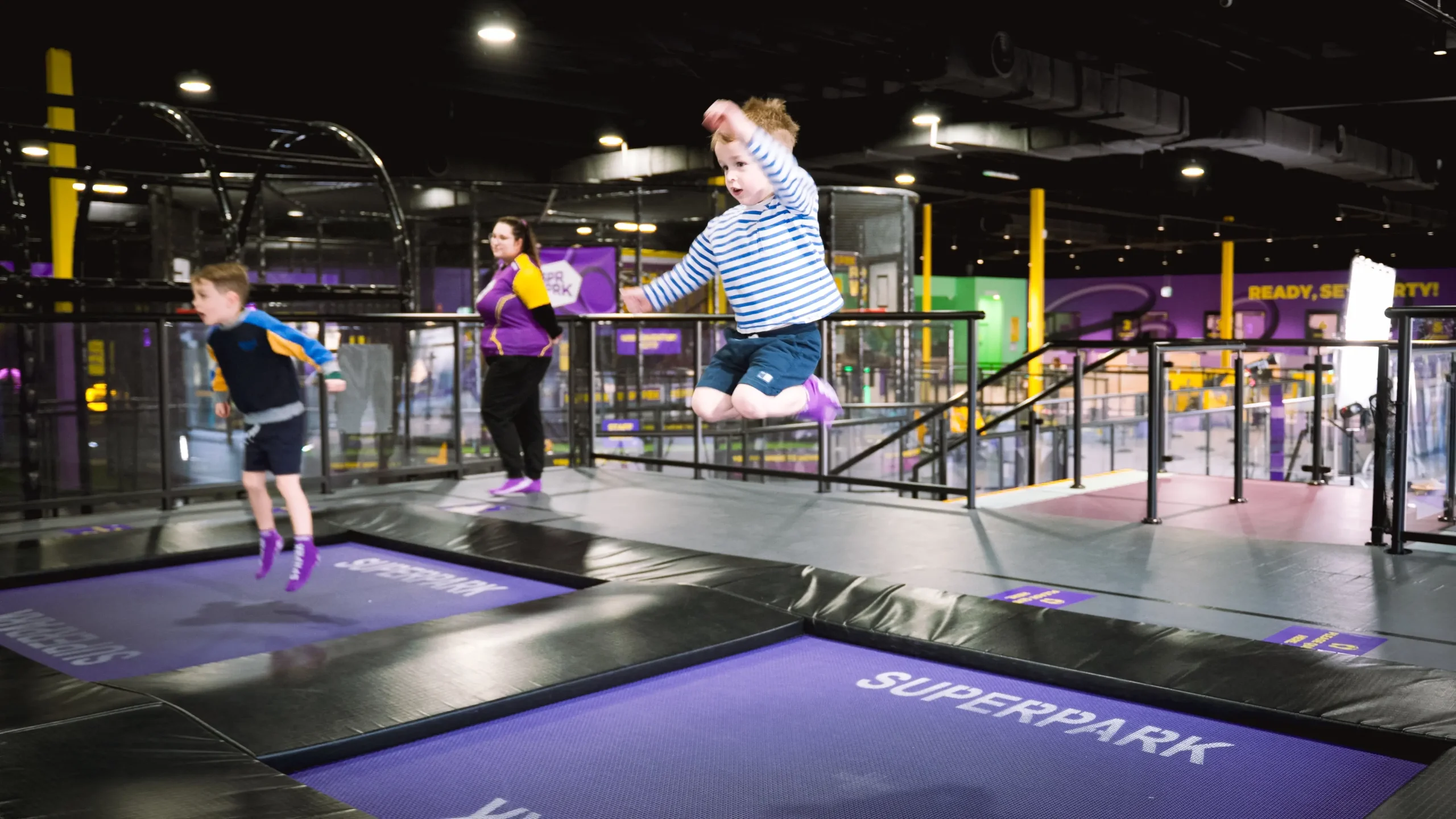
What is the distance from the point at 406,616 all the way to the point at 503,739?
1329 mm

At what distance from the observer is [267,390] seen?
12.9 feet

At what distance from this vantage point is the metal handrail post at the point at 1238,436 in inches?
240

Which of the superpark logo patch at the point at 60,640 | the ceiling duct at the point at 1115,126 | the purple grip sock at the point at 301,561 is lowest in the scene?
the superpark logo patch at the point at 60,640

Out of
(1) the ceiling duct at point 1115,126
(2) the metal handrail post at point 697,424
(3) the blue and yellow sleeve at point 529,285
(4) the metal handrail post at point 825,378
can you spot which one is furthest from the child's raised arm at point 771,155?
(1) the ceiling duct at point 1115,126

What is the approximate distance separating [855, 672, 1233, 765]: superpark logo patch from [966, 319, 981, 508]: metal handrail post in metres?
2.56

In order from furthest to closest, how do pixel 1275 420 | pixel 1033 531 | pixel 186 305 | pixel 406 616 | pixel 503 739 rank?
pixel 1275 420, pixel 186 305, pixel 1033 531, pixel 406 616, pixel 503 739

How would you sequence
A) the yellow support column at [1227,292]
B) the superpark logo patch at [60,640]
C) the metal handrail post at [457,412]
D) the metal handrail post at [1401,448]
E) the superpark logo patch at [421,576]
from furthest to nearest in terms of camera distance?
the yellow support column at [1227,292] → the metal handrail post at [457,412] → the metal handrail post at [1401,448] → the superpark logo patch at [421,576] → the superpark logo patch at [60,640]

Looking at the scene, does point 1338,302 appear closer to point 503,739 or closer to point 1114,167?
point 1114,167

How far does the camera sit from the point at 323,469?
6.40 metres

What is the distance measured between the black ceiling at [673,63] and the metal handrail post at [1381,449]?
512cm

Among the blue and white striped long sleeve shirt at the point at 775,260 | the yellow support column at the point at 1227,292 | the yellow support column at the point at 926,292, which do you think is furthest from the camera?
the yellow support column at the point at 1227,292

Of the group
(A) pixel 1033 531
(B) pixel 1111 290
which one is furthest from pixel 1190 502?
(B) pixel 1111 290

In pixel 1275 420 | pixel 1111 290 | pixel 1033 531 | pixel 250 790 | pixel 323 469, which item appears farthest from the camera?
pixel 1111 290

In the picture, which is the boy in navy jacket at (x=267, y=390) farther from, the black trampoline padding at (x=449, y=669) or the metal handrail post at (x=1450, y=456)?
the metal handrail post at (x=1450, y=456)
